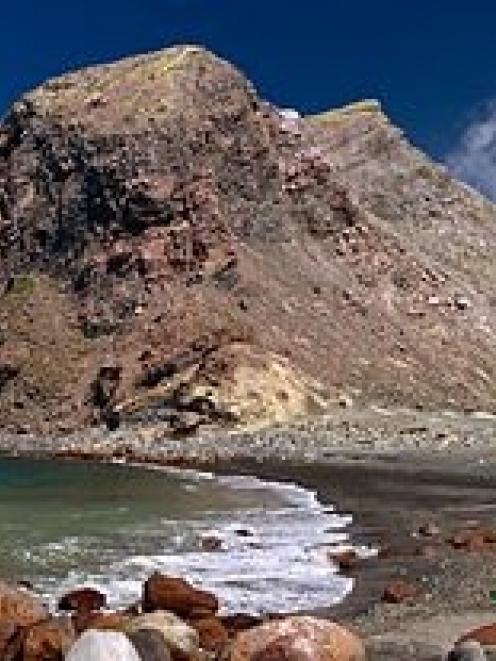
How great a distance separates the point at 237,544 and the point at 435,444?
4613 centimetres

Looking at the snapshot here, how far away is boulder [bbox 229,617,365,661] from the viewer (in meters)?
16.2

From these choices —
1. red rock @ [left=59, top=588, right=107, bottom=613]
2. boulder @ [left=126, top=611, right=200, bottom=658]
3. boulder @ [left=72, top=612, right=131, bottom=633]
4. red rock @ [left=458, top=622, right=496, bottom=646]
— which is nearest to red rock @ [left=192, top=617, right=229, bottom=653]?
boulder @ [left=126, top=611, right=200, bottom=658]

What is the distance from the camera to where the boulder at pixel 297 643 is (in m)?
16.2

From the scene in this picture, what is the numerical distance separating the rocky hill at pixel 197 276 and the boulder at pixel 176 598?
64.4 m

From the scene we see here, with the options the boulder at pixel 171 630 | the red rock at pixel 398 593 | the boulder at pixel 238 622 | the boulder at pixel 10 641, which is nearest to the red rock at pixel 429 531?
the red rock at pixel 398 593

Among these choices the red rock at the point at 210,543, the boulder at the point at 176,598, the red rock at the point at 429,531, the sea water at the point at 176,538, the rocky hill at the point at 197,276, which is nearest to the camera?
the boulder at the point at 176,598

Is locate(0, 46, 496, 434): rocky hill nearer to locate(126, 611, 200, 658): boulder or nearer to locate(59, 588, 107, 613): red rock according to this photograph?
locate(59, 588, 107, 613): red rock

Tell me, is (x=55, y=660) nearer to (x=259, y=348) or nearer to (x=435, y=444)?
(x=435, y=444)

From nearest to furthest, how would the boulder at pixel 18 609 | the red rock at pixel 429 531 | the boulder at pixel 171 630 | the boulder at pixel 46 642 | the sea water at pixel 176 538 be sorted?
the boulder at pixel 46 642
the boulder at pixel 171 630
the boulder at pixel 18 609
the sea water at pixel 176 538
the red rock at pixel 429 531

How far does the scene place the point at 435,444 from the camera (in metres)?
78.2

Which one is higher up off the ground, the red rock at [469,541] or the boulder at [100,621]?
the red rock at [469,541]

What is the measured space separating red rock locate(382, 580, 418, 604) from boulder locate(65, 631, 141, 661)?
9637mm

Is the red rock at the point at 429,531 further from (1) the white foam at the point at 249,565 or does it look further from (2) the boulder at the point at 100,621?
(2) the boulder at the point at 100,621

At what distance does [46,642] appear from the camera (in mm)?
16719
